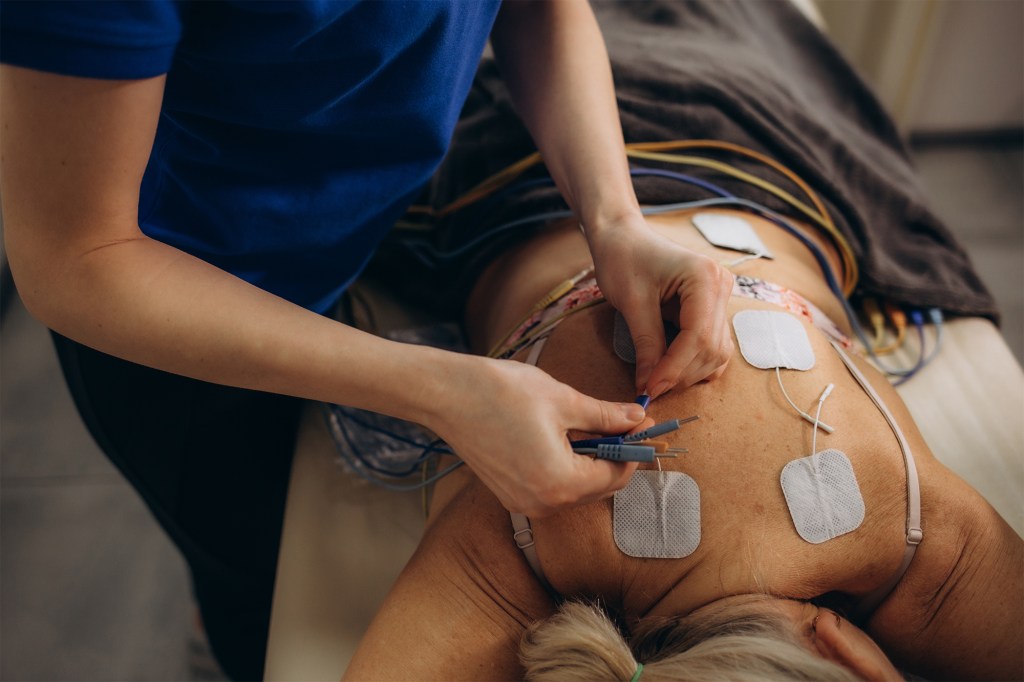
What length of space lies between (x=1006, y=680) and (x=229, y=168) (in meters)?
1.10

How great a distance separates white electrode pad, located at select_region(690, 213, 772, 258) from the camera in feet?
3.86

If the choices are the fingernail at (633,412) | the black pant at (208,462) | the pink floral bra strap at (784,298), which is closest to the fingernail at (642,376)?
the fingernail at (633,412)

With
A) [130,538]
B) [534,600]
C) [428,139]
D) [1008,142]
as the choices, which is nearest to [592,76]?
[428,139]

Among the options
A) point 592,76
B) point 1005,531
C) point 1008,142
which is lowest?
point 1008,142

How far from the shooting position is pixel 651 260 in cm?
95

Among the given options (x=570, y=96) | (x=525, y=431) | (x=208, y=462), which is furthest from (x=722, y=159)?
(x=208, y=462)

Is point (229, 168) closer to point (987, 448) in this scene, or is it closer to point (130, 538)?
point (987, 448)

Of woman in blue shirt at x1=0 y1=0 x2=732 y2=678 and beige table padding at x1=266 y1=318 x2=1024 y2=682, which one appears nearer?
woman in blue shirt at x1=0 y1=0 x2=732 y2=678

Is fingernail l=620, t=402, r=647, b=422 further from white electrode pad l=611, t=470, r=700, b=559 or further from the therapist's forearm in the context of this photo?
the therapist's forearm

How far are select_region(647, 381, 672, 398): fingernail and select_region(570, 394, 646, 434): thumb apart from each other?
75mm

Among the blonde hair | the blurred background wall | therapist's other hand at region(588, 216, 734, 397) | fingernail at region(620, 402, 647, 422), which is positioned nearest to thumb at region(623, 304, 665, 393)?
therapist's other hand at region(588, 216, 734, 397)

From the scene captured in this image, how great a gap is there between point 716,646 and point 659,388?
282 mm

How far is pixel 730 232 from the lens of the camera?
1.21 meters

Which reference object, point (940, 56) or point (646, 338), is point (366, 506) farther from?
point (940, 56)
